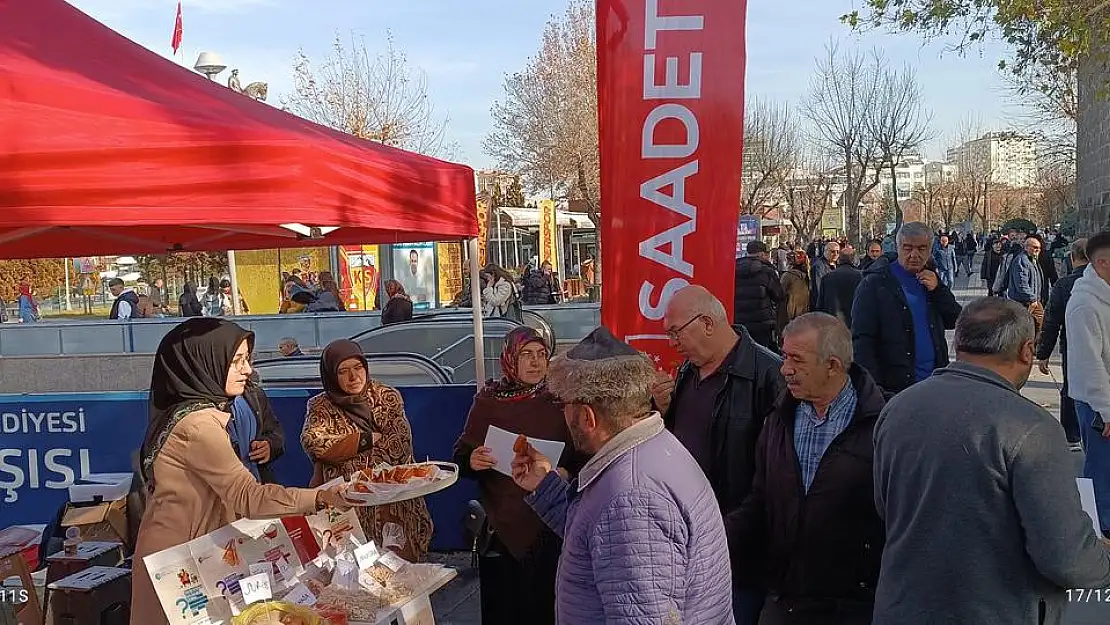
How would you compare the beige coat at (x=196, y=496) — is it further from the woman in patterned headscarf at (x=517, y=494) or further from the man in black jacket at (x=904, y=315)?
the man in black jacket at (x=904, y=315)

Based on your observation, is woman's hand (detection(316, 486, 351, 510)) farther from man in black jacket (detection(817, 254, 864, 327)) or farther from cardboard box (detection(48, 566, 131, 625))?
man in black jacket (detection(817, 254, 864, 327))

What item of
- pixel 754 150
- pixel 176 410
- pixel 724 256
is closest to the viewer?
pixel 176 410

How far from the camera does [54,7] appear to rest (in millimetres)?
4238

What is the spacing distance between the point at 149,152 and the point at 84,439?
12.8 feet

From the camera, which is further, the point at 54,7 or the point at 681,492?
the point at 54,7

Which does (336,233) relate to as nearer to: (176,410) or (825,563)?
(176,410)

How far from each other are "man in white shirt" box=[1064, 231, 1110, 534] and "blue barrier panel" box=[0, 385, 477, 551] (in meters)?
3.89

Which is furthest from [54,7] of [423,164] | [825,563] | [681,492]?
[825,563]

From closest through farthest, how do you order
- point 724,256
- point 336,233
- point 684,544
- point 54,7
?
1. point 684,544
2. point 54,7
3. point 724,256
4. point 336,233

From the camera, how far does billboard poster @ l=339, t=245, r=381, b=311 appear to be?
22.6 m

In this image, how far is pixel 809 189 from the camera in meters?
50.8

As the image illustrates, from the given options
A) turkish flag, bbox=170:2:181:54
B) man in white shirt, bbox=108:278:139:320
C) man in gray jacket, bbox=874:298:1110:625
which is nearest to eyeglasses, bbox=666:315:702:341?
man in gray jacket, bbox=874:298:1110:625

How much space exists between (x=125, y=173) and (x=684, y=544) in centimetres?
241

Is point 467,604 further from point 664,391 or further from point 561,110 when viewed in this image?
point 561,110
